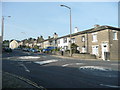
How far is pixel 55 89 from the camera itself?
6.33m

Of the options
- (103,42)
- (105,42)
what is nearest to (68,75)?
(105,42)

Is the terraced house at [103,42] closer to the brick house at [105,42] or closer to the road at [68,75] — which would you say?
the brick house at [105,42]

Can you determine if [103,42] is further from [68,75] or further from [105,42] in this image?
[68,75]

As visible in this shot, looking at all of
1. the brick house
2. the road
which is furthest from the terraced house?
the road

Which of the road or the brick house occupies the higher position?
the brick house

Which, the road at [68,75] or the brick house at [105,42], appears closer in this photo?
the road at [68,75]

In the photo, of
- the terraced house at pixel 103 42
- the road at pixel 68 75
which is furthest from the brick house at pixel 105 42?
the road at pixel 68 75

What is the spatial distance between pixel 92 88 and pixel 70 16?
22.7m

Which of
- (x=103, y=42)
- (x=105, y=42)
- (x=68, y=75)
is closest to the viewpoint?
(x=68, y=75)

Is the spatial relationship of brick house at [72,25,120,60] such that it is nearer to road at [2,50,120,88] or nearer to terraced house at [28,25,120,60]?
terraced house at [28,25,120,60]

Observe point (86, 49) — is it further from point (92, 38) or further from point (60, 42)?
point (60, 42)

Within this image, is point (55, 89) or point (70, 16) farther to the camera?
point (70, 16)

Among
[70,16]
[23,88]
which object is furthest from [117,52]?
[23,88]

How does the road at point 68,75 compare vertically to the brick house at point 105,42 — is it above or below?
below
